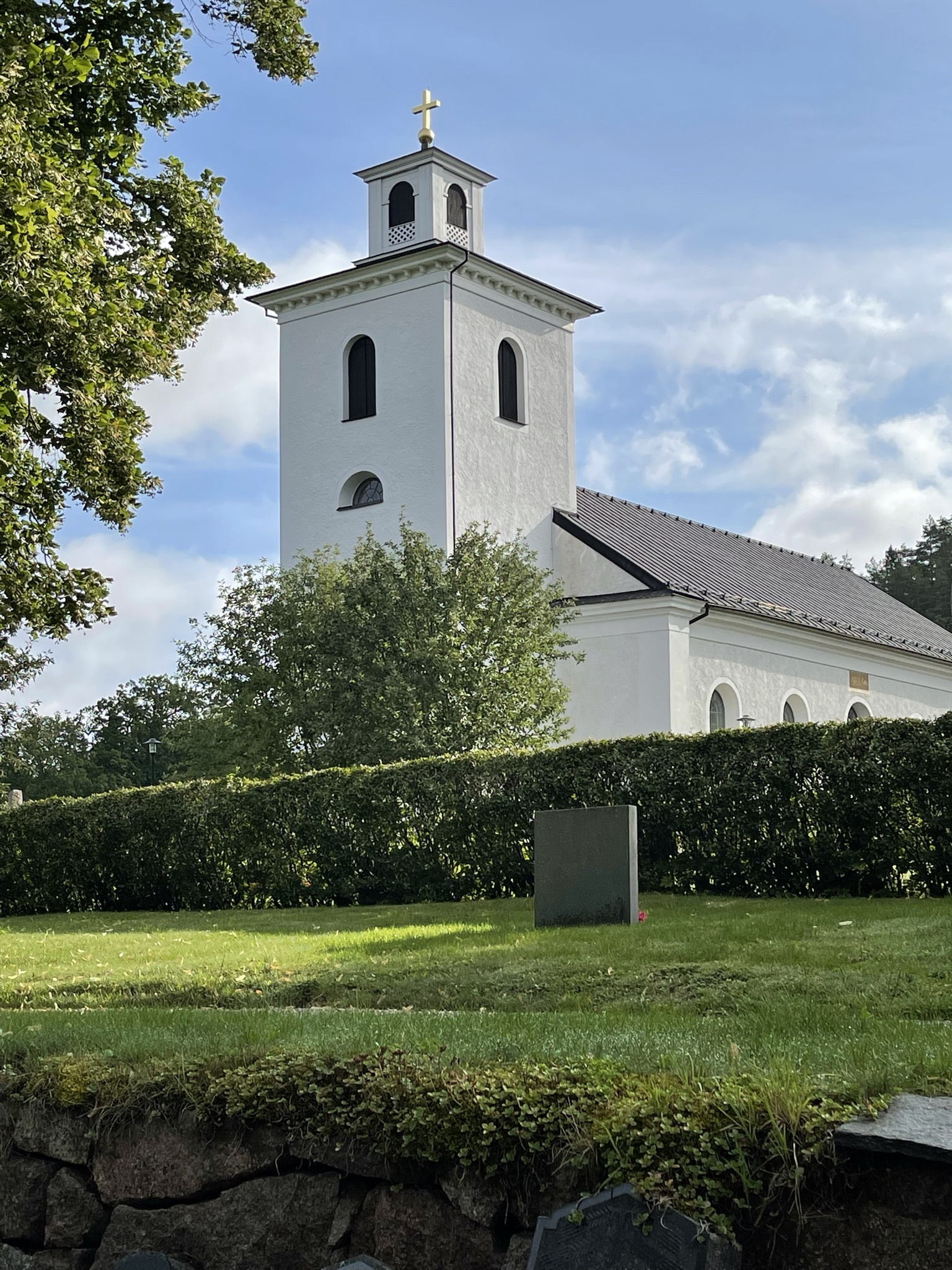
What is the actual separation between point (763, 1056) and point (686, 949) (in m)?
4.78

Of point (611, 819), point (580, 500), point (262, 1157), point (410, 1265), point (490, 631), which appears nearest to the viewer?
point (410, 1265)

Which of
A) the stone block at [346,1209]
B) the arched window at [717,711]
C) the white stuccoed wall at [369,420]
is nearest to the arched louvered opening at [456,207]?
the white stuccoed wall at [369,420]

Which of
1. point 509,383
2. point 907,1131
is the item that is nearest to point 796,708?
point 509,383

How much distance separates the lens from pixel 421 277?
117 ft

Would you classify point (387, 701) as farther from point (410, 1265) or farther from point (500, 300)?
point (410, 1265)

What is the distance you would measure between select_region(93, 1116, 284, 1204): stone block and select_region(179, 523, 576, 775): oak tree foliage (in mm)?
19091

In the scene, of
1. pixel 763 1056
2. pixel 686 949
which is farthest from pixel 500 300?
pixel 763 1056

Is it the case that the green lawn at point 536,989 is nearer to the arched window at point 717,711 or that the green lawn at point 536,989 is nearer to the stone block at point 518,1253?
the stone block at point 518,1253

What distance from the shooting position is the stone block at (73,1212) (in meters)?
5.58

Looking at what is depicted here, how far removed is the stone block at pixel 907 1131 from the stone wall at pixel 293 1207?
0.08 meters

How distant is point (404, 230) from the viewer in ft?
121

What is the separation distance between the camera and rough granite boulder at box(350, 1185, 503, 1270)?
475 cm

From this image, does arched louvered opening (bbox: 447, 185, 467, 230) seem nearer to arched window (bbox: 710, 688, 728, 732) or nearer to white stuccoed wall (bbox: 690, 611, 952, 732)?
white stuccoed wall (bbox: 690, 611, 952, 732)

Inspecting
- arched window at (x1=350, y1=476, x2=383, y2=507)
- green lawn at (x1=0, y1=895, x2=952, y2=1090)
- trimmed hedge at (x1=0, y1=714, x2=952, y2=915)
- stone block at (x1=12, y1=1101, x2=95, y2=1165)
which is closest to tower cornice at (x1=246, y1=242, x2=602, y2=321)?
arched window at (x1=350, y1=476, x2=383, y2=507)
